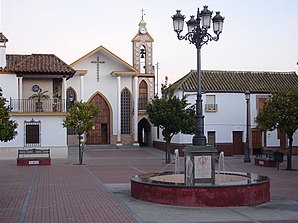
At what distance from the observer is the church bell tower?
161 ft

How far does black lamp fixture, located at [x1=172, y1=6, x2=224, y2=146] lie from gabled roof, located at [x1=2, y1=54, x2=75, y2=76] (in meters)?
22.0

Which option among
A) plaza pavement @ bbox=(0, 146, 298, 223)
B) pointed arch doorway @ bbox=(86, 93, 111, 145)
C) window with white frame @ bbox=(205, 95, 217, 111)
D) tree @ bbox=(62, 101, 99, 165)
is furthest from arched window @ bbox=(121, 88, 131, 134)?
plaza pavement @ bbox=(0, 146, 298, 223)

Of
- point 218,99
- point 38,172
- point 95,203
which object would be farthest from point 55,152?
point 95,203

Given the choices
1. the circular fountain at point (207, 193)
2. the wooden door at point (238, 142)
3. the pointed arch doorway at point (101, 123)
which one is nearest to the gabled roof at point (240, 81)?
the wooden door at point (238, 142)

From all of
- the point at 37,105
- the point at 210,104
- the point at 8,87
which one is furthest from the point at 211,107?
the point at 8,87

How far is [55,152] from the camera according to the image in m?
36.1

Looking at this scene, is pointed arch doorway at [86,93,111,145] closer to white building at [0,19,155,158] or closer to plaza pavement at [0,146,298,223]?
white building at [0,19,155,158]

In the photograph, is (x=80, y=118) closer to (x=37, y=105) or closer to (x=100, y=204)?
(x=37, y=105)

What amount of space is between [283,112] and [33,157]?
1536cm

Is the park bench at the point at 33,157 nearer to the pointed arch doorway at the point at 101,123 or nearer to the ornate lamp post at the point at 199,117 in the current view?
the pointed arch doorway at the point at 101,123

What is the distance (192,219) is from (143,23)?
3942 centimetres

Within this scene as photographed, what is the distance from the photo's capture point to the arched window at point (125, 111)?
4781 cm

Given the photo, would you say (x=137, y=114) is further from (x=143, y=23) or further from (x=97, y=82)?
(x=143, y=23)

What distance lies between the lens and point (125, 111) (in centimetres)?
4812
